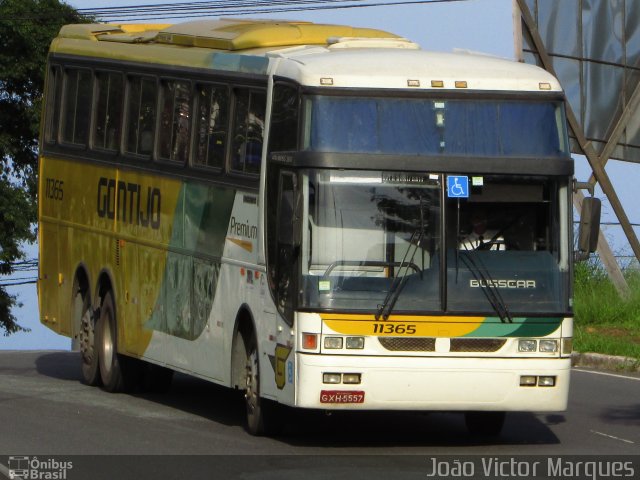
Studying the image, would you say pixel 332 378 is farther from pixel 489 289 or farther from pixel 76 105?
pixel 76 105

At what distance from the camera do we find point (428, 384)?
1265 cm

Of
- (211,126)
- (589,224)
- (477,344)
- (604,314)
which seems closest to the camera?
(477,344)

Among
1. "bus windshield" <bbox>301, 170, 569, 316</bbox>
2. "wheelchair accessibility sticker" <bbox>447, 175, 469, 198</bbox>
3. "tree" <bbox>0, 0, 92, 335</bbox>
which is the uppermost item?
"wheelchair accessibility sticker" <bbox>447, 175, 469, 198</bbox>

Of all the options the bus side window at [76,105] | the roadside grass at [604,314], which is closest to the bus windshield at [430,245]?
the bus side window at [76,105]

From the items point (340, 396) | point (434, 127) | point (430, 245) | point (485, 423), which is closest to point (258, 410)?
point (340, 396)

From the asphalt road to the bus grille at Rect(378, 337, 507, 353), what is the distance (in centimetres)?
83

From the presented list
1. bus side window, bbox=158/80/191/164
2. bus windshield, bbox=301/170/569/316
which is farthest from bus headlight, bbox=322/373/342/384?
bus side window, bbox=158/80/191/164

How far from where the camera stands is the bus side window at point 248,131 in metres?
13.9

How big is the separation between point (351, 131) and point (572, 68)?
1425cm

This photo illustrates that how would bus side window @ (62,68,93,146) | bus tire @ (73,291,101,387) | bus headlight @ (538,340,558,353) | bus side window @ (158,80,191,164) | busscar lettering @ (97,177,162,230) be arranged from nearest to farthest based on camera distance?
1. bus headlight @ (538,340,558,353)
2. bus side window @ (158,80,191,164)
3. busscar lettering @ (97,177,162,230)
4. bus tire @ (73,291,101,387)
5. bus side window @ (62,68,93,146)

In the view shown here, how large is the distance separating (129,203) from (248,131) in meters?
3.48

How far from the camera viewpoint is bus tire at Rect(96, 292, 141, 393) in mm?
17641

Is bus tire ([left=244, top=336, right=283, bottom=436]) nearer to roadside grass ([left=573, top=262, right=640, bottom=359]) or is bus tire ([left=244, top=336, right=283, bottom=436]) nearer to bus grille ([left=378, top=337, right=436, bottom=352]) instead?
bus grille ([left=378, top=337, right=436, bottom=352])

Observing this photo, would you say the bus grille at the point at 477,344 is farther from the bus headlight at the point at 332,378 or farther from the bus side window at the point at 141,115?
the bus side window at the point at 141,115
